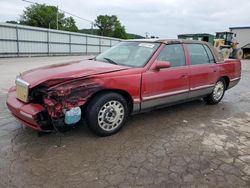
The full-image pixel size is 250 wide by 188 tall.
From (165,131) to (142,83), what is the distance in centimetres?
92

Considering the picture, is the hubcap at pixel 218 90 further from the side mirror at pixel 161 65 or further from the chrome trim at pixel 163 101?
the side mirror at pixel 161 65

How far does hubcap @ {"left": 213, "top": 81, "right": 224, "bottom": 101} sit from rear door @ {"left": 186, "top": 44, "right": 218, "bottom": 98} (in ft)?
1.00

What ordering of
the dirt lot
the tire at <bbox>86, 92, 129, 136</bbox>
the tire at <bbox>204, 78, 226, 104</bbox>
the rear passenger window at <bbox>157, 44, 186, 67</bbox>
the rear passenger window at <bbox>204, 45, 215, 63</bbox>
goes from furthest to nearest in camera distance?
the tire at <bbox>204, 78, 226, 104</bbox> → the rear passenger window at <bbox>204, 45, 215, 63</bbox> → the rear passenger window at <bbox>157, 44, 186, 67</bbox> → the tire at <bbox>86, 92, 129, 136</bbox> → the dirt lot

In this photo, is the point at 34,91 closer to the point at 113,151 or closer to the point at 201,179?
the point at 113,151

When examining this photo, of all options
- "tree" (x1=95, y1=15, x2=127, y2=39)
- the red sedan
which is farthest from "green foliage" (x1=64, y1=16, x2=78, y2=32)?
the red sedan

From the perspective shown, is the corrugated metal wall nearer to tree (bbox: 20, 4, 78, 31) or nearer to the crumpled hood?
the crumpled hood

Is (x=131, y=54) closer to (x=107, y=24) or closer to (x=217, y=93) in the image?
(x=217, y=93)

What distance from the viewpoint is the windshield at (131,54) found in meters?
4.16

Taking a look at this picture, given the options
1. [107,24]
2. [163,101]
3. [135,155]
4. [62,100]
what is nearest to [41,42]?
[163,101]

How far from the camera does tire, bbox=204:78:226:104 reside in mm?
5707

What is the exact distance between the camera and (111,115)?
12.1 feet

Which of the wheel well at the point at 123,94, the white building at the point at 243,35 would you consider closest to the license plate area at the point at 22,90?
the wheel well at the point at 123,94

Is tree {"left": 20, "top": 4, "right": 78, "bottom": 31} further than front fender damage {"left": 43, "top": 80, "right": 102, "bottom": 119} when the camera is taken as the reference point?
Yes

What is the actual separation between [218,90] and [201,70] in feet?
3.70
